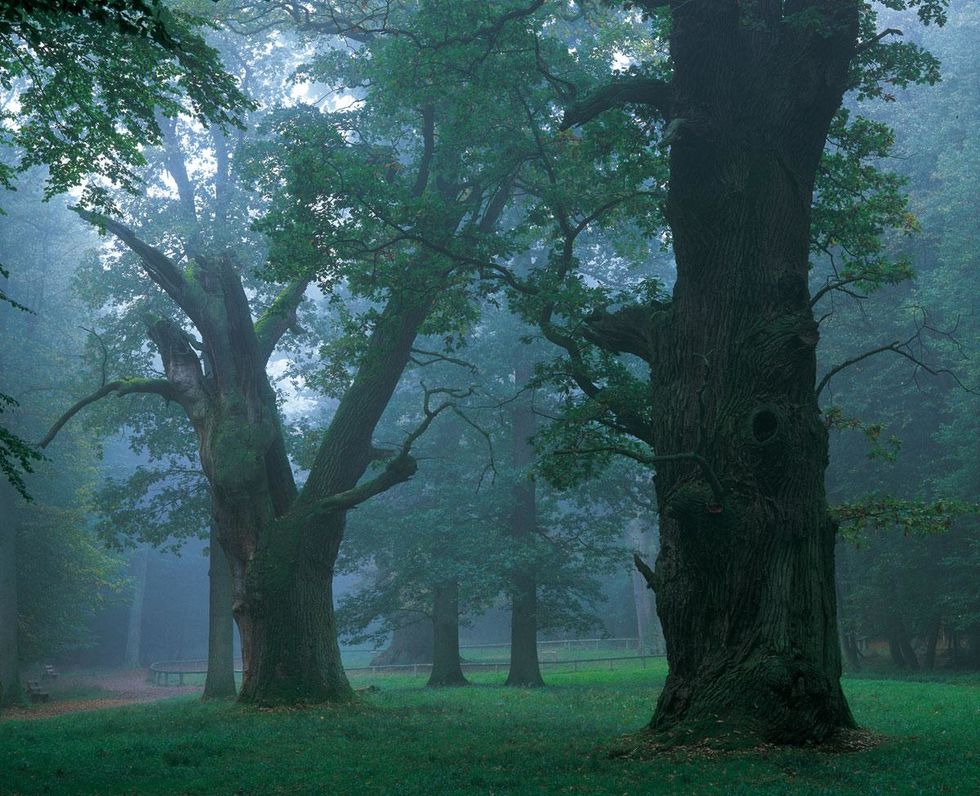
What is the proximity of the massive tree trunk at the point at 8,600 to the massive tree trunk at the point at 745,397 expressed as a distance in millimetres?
23037

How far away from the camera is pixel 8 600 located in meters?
27.4

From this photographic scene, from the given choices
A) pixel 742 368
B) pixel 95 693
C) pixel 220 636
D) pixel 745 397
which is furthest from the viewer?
pixel 95 693

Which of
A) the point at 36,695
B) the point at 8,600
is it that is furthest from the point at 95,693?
the point at 8,600

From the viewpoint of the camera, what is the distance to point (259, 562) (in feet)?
55.7

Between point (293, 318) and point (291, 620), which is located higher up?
point (293, 318)

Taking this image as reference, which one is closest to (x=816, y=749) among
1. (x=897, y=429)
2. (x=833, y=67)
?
(x=833, y=67)

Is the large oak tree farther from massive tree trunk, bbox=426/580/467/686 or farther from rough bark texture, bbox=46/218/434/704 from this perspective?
massive tree trunk, bbox=426/580/467/686

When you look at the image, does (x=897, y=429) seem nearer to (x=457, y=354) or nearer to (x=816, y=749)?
(x=457, y=354)

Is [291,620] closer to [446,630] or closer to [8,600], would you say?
[446,630]

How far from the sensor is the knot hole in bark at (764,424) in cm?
995

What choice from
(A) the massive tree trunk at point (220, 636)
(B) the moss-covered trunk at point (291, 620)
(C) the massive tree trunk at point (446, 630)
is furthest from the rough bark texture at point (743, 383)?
(C) the massive tree trunk at point (446, 630)

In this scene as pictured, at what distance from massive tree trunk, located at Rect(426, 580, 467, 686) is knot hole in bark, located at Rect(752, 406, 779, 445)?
18.2m

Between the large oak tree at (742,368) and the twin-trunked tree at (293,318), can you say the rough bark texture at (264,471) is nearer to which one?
the twin-trunked tree at (293,318)

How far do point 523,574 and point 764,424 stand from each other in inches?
673
